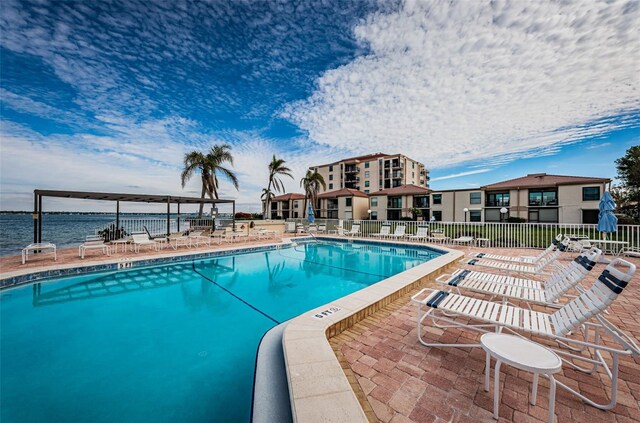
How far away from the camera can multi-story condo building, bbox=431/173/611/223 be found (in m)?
23.6

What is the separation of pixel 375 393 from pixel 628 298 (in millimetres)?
5378

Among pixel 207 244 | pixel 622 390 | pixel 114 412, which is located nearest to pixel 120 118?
pixel 207 244

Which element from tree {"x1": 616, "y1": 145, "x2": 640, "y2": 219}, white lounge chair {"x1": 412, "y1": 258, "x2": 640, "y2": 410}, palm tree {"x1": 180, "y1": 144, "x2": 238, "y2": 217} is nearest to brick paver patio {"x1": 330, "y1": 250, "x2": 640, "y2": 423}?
white lounge chair {"x1": 412, "y1": 258, "x2": 640, "y2": 410}

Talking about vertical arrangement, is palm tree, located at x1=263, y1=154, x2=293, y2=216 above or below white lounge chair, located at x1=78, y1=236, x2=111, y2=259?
above

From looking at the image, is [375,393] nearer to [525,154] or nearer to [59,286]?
[59,286]

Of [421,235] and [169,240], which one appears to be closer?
[169,240]

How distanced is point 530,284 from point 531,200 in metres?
30.7

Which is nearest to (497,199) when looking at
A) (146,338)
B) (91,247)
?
(146,338)

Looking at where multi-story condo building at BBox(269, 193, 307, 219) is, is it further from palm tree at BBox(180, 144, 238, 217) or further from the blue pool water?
the blue pool water

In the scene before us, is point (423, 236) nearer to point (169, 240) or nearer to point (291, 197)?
point (169, 240)

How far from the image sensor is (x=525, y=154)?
33406 mm

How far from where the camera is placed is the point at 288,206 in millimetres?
44531

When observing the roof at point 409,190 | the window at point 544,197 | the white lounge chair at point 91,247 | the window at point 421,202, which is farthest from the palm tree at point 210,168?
the window at point 544,197

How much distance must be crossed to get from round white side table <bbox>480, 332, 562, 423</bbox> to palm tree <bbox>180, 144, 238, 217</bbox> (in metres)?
20.6
